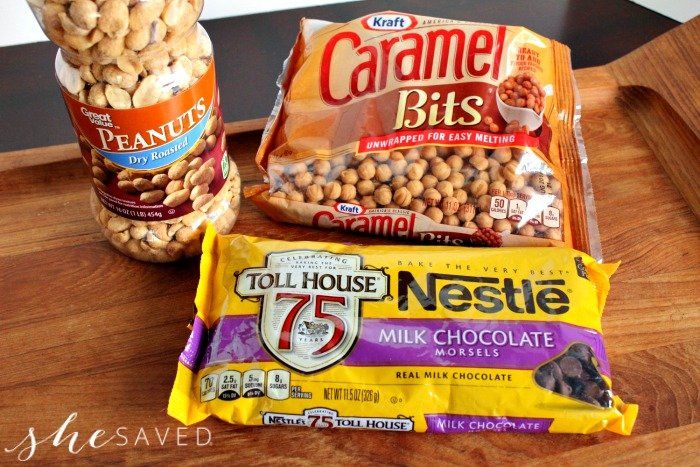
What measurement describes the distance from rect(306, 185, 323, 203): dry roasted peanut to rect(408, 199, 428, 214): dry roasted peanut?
0.40ft

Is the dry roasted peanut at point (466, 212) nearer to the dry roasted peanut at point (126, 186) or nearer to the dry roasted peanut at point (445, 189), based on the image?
the dry roasted peanut at point (445, 189)

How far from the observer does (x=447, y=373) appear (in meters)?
0.72

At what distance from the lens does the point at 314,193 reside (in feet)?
3.01

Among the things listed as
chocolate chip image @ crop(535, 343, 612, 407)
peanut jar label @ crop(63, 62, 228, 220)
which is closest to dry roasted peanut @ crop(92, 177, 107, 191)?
peanut jar label @ crop(63, 62, 228, 220)

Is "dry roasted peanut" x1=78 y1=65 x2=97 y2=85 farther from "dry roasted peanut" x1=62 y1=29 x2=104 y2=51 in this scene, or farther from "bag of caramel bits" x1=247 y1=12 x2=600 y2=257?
"bag of caramel bits" x1=247 y1=12 x2=600 y2=257

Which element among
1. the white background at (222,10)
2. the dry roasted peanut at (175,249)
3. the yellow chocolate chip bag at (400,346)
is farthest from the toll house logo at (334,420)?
the white background at (222,10)

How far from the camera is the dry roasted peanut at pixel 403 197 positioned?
2.96 feet

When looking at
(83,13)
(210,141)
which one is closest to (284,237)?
(210,141)

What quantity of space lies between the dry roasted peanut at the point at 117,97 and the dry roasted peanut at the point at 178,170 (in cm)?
10

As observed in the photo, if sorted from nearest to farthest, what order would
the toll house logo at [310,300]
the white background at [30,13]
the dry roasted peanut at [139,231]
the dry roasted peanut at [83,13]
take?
1. the dry roasted peanut at [83,13]
2. the toll house logo at [310,300]
3. the dry roasted peanut at [139,231]
4. the white background at [30,13]

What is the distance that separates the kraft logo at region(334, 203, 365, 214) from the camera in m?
0.91

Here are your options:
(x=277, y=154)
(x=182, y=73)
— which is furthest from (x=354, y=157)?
(x=182, y=73)

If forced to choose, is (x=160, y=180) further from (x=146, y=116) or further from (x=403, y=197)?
(x=403, y=197)

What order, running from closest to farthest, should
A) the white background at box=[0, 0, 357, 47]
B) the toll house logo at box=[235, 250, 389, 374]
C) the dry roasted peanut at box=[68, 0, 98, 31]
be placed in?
1. the dry roasted peanut at box=[68, 0, 98, 31]
2. the toll house logo at box=[235, 250, 389, 374]
3. the white background at box=[0, 0, 357, 47]
